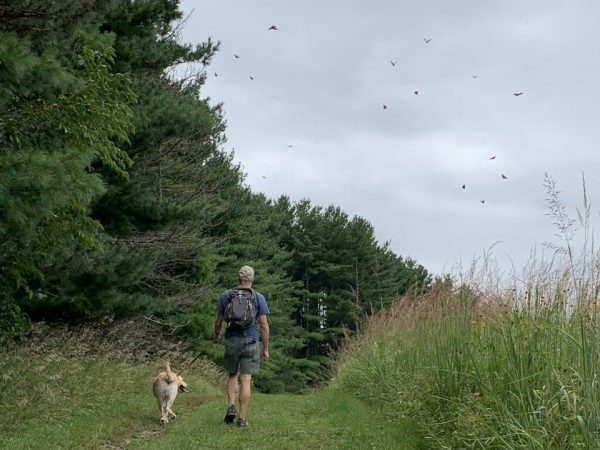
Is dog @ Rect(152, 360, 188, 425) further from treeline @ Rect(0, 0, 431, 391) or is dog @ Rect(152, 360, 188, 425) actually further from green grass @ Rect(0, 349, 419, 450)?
treeline @ Rect(0, 0, 431, 391)

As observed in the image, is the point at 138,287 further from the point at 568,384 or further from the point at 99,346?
the point at 568,384

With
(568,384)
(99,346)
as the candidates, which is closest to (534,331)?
(568,384)

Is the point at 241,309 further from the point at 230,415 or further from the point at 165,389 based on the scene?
the point at 165,389

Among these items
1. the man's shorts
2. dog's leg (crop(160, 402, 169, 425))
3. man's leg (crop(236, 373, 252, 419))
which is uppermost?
the man's shorts

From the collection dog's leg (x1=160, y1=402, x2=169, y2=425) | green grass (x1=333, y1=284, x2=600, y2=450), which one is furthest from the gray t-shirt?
green grass (x1=333, y1=284, x2=600, y2=450)

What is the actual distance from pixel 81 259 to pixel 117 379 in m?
2.35

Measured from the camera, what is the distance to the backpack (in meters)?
7.79

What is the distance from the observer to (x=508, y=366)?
5.19m

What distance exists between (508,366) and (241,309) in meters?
3.53

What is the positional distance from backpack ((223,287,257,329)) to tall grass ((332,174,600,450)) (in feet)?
7.02

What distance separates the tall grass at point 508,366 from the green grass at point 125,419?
2.21 feet

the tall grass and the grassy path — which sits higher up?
the tall grass

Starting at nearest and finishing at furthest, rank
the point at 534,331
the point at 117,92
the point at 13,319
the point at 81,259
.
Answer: the point at 534,331
the point at 117,92
the point at 13,319
the point at 81,259

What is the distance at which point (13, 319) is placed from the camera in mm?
8625
